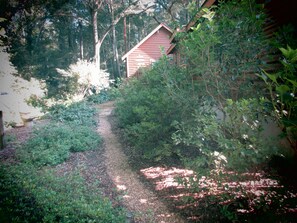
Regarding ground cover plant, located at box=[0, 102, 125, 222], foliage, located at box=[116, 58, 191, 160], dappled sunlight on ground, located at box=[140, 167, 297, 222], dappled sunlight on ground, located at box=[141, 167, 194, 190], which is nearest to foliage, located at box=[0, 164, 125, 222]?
ground cover plant, located at box=[0, 102, 125, 222]

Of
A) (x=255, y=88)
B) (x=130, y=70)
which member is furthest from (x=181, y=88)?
(x=130, y=70)

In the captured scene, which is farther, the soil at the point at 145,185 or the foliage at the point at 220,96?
the soil at the point at 145,185

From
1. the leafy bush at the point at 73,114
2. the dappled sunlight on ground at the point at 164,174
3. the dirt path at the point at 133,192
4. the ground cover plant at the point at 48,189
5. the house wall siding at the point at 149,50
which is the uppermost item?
the house wall siding at the point at 149,50

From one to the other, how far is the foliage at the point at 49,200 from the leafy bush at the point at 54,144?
1080 mm

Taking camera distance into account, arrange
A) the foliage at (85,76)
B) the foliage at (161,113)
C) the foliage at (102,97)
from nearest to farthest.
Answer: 1. the foliage at (161,113)
2. the foliage at (85,76)
3. the foliage at (102,97)

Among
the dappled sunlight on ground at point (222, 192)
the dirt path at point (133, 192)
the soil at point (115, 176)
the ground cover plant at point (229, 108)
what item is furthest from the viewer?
the soil at point (115, 176)

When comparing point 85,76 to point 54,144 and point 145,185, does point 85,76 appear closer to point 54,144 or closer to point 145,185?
point 54,144

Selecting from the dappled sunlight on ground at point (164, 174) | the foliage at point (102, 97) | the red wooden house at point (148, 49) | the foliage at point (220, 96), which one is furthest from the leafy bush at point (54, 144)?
the red wooden house at point (148, 49)

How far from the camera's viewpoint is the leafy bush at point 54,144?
225 inches

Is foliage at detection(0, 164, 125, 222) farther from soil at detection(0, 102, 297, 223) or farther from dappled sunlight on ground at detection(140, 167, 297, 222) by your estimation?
dappled sunlight on ground at detection(140, 167, 297, 222)

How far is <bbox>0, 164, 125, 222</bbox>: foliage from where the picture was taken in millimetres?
2943

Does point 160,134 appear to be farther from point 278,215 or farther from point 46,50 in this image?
point 46,50

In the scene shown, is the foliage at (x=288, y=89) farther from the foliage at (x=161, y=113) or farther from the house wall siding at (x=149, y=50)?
the house wall siding at (x=149, y=50)

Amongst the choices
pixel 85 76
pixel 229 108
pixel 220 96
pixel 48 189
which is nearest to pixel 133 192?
pixel 48 189
